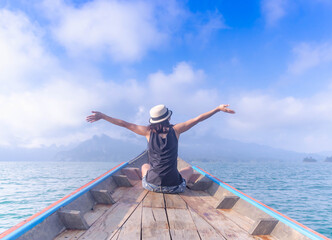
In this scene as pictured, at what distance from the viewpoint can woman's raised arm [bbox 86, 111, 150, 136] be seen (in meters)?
4.34

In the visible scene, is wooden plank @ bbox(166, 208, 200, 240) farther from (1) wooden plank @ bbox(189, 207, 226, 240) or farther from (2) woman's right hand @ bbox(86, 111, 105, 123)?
(2) woman's right hand @ bbox(86, 111, 105, 123)

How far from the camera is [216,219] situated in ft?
11.0

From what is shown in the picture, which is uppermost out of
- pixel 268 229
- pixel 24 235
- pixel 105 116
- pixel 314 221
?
pixel 105 116

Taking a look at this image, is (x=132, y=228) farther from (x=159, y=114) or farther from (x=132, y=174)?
(x=132, y=174)

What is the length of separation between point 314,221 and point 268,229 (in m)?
9.79

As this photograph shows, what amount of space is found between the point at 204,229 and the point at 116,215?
123cm

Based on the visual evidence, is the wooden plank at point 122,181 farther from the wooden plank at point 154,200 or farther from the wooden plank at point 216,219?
the wooden plank at point 216,219

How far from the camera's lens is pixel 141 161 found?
9.21m

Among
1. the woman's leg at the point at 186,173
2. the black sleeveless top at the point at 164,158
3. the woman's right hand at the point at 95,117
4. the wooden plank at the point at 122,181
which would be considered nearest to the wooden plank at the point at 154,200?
the black sleeveless top at the point at 164,158

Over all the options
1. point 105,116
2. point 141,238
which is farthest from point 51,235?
point 105,116

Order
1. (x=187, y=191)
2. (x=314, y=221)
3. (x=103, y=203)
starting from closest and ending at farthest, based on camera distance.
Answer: (x=103, y=203)
(x=187, y=191)
(x=314, y=221)

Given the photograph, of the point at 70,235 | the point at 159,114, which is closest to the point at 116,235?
the point at 70,235

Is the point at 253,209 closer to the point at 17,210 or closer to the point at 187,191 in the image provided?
the point at 187,191

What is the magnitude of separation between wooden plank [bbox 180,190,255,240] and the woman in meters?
0.47
